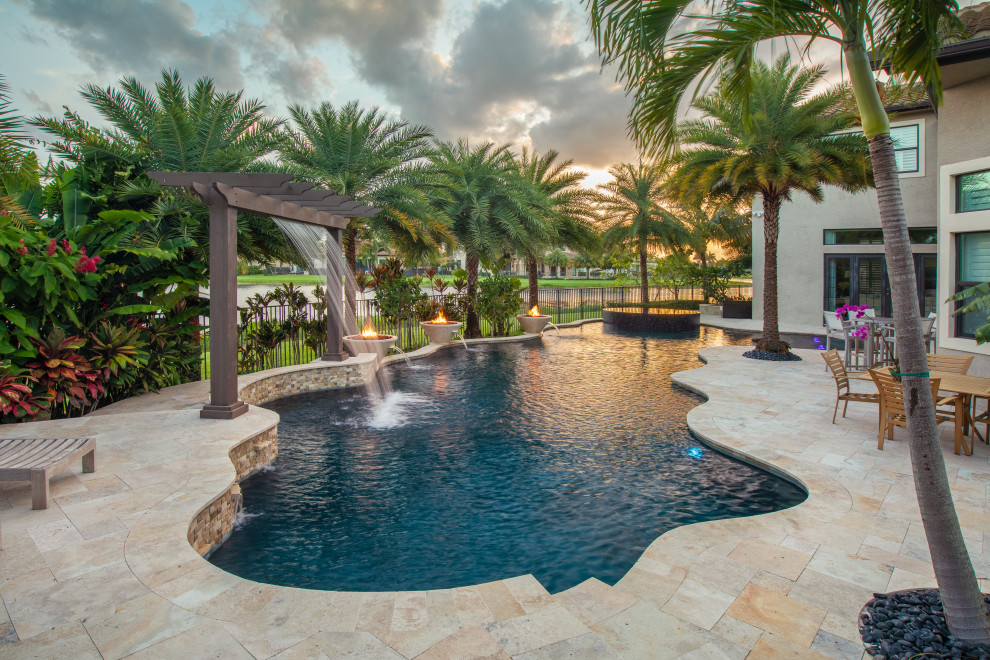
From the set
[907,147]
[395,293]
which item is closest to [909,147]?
[907,147]

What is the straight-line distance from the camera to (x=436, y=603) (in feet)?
11.4

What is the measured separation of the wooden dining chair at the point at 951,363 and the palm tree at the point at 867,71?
5.27 meters

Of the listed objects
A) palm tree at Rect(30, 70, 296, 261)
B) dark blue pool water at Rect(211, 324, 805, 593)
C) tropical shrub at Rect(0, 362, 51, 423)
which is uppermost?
palm tree at Rect(30, 70, 296, 261)

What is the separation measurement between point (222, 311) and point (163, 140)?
16.3 feet

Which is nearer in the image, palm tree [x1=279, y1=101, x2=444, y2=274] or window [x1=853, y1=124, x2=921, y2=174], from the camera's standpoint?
palm tree [x1=279, y1=101, x2=444, y2=274]

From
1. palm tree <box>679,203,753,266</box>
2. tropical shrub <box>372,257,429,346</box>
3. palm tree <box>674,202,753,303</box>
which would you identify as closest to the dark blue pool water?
tropical shrub <box>372,257,429,346</box>

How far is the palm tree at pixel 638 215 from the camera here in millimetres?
24438

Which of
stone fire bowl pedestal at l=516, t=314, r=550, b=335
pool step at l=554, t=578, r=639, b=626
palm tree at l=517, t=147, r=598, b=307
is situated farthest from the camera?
palm tree at l=517, t=147, r=598, b=307

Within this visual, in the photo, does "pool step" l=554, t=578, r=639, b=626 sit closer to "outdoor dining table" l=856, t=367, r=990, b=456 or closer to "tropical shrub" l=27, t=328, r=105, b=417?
"outdoor dining table" l=856, t=367, r=990, b=456

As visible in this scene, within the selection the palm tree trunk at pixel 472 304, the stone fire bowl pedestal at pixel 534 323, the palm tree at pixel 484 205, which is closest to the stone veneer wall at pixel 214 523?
the palm tree at pixel 484 205

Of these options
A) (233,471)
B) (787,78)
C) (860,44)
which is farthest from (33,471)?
(787,78)

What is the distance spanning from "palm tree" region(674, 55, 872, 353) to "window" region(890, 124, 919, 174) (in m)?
6.21

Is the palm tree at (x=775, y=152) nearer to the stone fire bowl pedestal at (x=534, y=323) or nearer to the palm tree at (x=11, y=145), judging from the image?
the stone fire bowl pedestal at (x=534, y=323)

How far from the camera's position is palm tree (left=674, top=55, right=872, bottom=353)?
12.8 m
